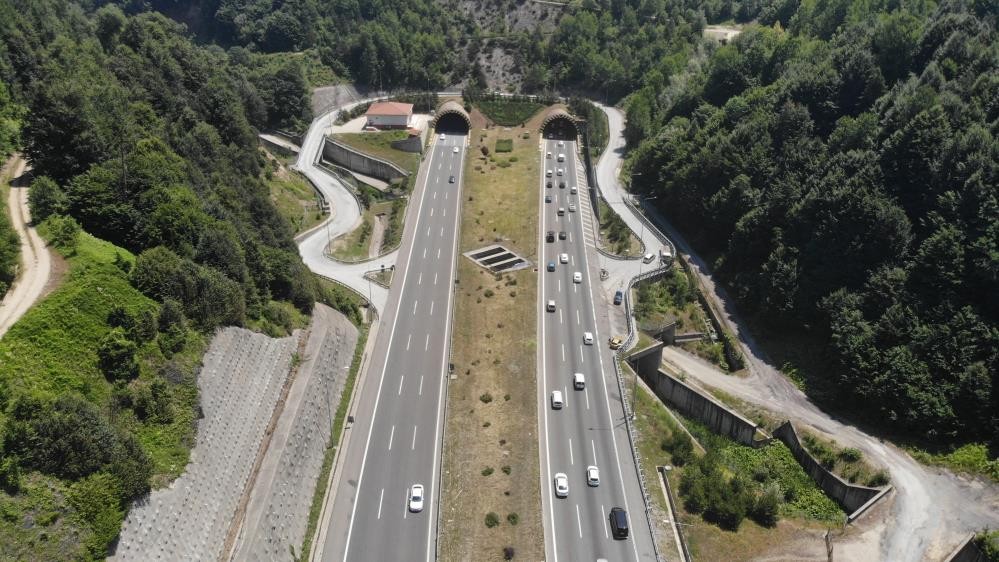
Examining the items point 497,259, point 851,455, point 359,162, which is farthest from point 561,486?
point 359,162

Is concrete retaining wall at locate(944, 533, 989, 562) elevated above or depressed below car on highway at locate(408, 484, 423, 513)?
above

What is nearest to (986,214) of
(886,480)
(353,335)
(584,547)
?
(886,480)

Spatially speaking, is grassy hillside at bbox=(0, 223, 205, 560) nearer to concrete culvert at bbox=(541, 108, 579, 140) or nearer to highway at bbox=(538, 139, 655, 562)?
highway at bbox=(538, 139, 655, 562)

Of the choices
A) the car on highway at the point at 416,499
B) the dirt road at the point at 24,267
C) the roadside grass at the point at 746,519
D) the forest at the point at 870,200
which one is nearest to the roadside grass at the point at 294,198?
the dirt road at the point at 24,267

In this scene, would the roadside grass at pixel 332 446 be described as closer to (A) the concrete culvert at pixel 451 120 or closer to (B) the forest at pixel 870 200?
(B) the forest at pixel 870 200

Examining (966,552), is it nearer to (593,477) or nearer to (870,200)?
(593,477)

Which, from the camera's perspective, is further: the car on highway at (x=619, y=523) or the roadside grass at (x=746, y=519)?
the roadside grass at (x=746, y=519)

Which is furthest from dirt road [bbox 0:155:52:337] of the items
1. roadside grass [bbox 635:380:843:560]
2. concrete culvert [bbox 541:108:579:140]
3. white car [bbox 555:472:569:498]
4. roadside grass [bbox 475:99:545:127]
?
roadside grass [bbox 475:99:545:127]
